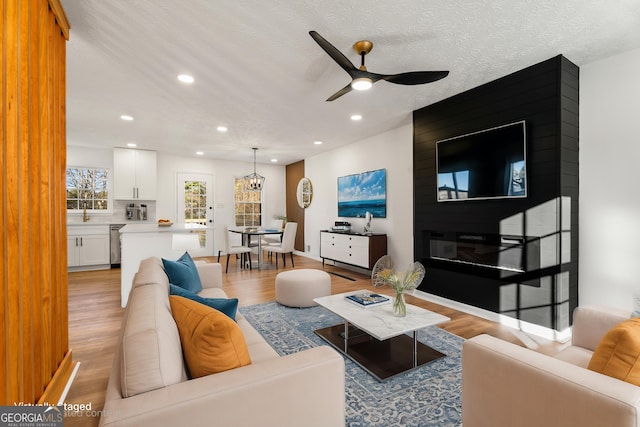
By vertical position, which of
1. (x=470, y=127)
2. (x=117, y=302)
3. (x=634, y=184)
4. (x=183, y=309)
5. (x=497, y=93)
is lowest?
(x=117, y=302)

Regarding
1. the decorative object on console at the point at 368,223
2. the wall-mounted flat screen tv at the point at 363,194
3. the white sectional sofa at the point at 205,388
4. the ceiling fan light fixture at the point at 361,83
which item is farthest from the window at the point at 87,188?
the white sectional sofa at the point at 205,388

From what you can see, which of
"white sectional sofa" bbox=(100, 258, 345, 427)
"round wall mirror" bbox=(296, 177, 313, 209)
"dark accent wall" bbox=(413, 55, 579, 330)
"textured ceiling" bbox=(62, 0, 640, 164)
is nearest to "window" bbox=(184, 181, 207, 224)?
"round wall mirror" bbox=(296, 177, 313, 209)

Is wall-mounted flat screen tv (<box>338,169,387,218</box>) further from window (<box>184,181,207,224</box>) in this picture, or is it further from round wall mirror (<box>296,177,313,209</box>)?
window (<box>184,181,207,224</box>)

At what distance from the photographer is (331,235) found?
6.18 m

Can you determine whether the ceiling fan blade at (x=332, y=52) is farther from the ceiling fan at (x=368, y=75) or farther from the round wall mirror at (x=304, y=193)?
the round wall mirror at (x=304, y=193)

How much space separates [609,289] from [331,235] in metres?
4.20

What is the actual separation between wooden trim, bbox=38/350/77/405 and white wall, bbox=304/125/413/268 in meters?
4.27

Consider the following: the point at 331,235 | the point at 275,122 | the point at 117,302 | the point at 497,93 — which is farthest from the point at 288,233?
the point at 497,93

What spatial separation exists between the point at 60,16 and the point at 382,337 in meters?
3.07

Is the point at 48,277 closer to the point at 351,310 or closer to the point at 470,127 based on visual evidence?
the point at 351,310

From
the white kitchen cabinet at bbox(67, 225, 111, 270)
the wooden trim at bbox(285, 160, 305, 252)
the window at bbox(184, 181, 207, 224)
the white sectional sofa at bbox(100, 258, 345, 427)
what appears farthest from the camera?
the wooden trim at bbox(285, 160, 305, 252)

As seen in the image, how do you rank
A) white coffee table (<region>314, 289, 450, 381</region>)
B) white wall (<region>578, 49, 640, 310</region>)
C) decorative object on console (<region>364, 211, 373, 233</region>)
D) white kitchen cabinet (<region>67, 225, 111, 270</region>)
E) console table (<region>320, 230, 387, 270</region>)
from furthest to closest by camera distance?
white kitchen cabinet (<region>67, 225, 111, 270</region>) < decorative object on console (<region>364, 211, 373, 233</region>) < console table (<region>320, 230, 387, 270</region>) < white wall (<region>578, 49, 640, 310</region>) < white coffee table (<region>314, 289, 450, 381</region>)

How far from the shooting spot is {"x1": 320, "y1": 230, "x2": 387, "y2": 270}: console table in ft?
17.0

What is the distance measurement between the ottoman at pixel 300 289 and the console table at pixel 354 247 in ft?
5.34
